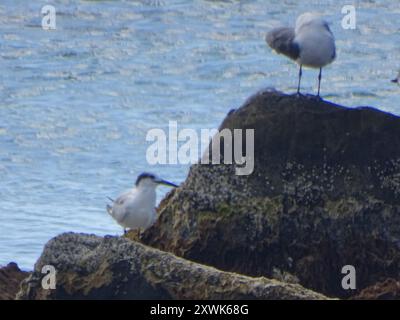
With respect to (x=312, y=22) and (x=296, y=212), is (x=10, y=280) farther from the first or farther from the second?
(x=312, y=22)

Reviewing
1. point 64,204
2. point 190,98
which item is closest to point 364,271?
point 64,204

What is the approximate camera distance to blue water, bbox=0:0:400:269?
14.3 meters

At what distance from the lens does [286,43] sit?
1121 cm

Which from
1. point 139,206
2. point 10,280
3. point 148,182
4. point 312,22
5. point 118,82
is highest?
point 312,22

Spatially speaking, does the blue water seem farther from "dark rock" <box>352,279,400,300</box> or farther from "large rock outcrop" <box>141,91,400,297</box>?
"dark rock" <box>352,279,400,300</box>

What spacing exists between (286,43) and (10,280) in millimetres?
2852

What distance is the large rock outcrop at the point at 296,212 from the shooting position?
974 centimetres

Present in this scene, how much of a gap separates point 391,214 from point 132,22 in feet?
36.8

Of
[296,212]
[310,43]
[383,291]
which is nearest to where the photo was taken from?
[383,291]

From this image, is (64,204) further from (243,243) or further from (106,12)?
(106,12)

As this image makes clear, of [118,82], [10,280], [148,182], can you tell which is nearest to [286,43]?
[148,182]

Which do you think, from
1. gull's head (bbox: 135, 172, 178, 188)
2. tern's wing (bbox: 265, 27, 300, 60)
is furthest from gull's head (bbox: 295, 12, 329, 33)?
gull's head (bbox: 135, 172, 178, 188)

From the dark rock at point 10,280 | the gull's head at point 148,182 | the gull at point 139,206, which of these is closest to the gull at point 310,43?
the gull's head at point 148,182

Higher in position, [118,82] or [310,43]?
[310,43]
